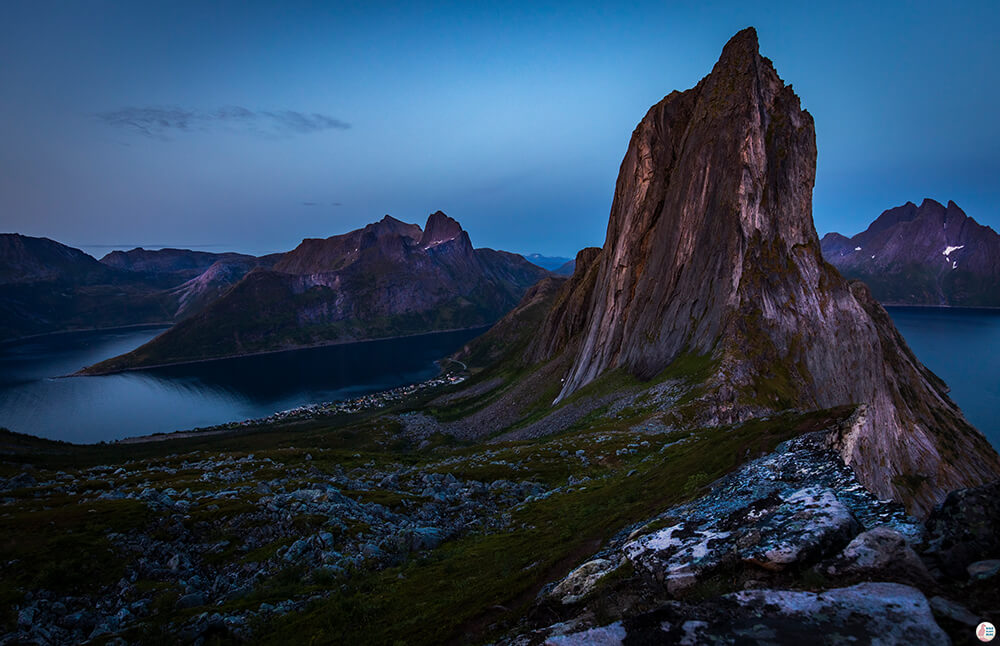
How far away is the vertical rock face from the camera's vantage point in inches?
1804

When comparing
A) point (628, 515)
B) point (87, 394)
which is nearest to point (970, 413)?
point (628, 515)

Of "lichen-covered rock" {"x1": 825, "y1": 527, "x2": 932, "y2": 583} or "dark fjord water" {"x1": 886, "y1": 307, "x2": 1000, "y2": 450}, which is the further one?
"dark fjord water" {"x1": 886, "y1": 307, "x2": 1000, "y2": 450}

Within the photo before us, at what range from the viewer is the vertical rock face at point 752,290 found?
150 feet

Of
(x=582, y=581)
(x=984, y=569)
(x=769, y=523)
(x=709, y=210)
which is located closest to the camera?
(x=984, y=569)

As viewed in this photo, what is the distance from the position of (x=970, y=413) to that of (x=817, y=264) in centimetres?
8641

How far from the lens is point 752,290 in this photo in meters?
51.2

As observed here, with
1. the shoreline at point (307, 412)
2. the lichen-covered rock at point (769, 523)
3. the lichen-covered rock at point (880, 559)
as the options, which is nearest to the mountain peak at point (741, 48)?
the lichen-covered rock at point (769, 523)

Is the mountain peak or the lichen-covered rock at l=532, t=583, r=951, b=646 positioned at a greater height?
the mountain peak

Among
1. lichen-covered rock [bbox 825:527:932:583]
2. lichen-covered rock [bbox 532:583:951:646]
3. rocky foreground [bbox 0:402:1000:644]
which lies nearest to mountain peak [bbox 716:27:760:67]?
rocky foreground [bbox 0:402:1000:644]

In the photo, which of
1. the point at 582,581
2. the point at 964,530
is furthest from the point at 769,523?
the point at 582,581

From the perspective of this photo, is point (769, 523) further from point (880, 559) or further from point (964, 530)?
point (964, 530)

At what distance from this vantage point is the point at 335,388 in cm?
18612

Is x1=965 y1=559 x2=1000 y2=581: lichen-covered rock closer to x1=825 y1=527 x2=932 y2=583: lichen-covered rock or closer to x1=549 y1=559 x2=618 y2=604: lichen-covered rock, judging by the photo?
x1=825 y1=527 x2=932 y2=583: lichen-covered rock

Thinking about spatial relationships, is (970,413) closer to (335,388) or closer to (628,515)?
(628,515)
